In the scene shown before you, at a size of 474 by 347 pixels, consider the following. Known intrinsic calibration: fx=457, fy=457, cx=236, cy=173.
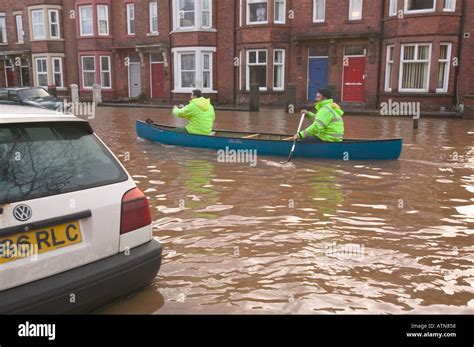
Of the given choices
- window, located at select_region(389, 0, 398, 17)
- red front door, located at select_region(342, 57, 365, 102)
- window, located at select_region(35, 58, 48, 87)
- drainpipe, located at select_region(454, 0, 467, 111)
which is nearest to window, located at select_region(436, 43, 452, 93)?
drainpipe, located at select_region(454, 0, 467, 111)

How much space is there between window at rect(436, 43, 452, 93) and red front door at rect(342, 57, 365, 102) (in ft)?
12.6

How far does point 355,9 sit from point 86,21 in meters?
18.8

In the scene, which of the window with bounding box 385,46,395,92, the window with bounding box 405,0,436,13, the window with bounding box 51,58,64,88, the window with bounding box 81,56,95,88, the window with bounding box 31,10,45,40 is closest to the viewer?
the window with bounding box 405,0,436,13

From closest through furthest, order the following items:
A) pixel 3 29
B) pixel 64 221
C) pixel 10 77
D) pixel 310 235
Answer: pixel 64 221
pixel 310 235
pixel 3 29
pixel 10 77

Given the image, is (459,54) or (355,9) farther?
(355,9)

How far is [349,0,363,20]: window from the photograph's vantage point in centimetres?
2392

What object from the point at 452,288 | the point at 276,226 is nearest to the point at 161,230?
the point at 276,226

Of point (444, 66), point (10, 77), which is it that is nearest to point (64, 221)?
point (444, 66)

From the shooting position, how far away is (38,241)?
310 cm

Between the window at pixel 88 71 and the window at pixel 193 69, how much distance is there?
780 cm

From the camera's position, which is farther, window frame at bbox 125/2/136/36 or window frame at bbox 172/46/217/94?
window frame at bbox 125/2/136/36

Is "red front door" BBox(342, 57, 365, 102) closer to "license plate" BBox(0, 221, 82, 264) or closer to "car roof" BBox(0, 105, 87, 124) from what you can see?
"car roof" BBox(0, 105, 87, 124)

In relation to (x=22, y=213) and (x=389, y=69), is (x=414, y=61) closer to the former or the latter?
(x=389, y=69)

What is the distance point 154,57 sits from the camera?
30594mm
